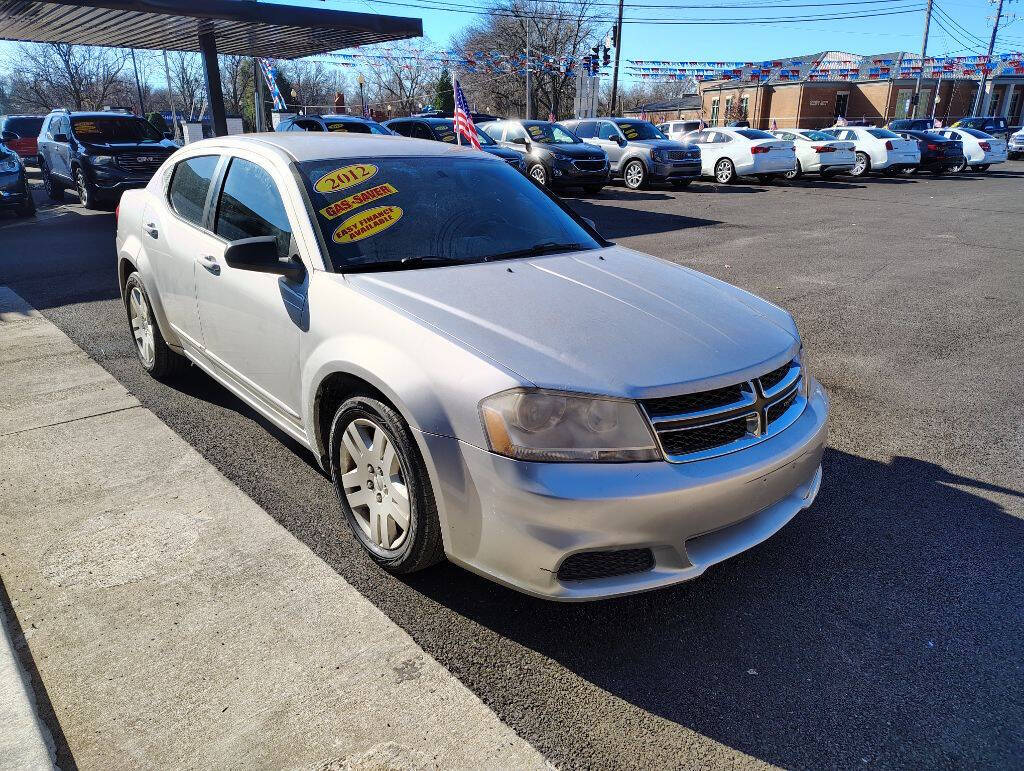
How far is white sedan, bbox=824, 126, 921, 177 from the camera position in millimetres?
22828

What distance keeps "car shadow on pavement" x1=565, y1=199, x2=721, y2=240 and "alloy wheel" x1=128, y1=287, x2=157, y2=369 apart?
7.61 metres

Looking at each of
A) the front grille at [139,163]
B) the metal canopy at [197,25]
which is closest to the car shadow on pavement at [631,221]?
the metal canopy at [197,25]

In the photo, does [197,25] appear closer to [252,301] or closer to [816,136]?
[252,301]

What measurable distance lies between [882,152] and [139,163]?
68.2 feet

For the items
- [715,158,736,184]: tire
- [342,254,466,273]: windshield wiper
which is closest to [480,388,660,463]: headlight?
[342,254,466,273]: windshield wiper

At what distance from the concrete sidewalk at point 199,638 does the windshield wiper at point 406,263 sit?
3.99ft

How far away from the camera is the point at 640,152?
19.3 metres

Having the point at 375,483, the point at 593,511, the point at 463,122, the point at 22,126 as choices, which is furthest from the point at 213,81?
the point at 593,511

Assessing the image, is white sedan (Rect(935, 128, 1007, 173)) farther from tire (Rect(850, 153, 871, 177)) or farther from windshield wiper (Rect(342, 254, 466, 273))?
windshield wiper (Rect(342, 254, 466, 273))

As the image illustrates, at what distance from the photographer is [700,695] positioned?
7.82 ft

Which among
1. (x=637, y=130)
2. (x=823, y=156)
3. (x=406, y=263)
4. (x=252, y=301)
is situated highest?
(x=637, y=130)

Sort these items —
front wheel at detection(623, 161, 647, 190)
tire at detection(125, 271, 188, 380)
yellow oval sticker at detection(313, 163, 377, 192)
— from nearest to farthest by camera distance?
yellow oval sticker at detection(313, 163, 377, 192)
tire at detection(125, 271, 188, 380)
front wheel at detection(623, 161, 647, 190)

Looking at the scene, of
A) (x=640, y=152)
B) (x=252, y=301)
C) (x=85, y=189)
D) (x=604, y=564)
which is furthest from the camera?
(x=640, y=152)

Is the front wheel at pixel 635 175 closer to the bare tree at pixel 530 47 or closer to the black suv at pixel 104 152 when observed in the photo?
the black suv at pixel 104 152
